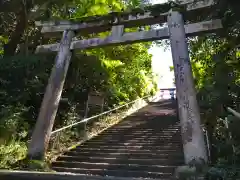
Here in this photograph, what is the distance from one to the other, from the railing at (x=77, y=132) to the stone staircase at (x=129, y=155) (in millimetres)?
347

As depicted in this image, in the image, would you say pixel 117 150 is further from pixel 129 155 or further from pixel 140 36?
pixel 140 36

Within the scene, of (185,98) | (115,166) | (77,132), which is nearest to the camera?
(185,98)

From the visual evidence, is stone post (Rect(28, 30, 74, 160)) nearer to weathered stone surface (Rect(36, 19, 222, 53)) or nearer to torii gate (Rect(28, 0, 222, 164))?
torii gate (Rect(28, 0, 222, 164))

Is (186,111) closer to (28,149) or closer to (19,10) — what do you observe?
(28,149)

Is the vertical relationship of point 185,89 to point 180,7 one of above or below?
below

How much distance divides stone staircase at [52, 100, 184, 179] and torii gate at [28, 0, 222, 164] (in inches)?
33.8

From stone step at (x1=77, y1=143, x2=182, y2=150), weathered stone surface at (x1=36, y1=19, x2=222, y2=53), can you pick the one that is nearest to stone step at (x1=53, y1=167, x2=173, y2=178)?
stone step at (x1=77, y1=143, x2=182, y2=150)

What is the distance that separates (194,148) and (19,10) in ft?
28.6

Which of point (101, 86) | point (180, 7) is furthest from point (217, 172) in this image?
point (101, 86)

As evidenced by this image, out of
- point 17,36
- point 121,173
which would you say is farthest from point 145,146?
point 17,36

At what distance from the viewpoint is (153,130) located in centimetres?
1030

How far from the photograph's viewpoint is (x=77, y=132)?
9.84m

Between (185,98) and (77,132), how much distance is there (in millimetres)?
4656

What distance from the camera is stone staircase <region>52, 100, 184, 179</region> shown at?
22.0 ft
